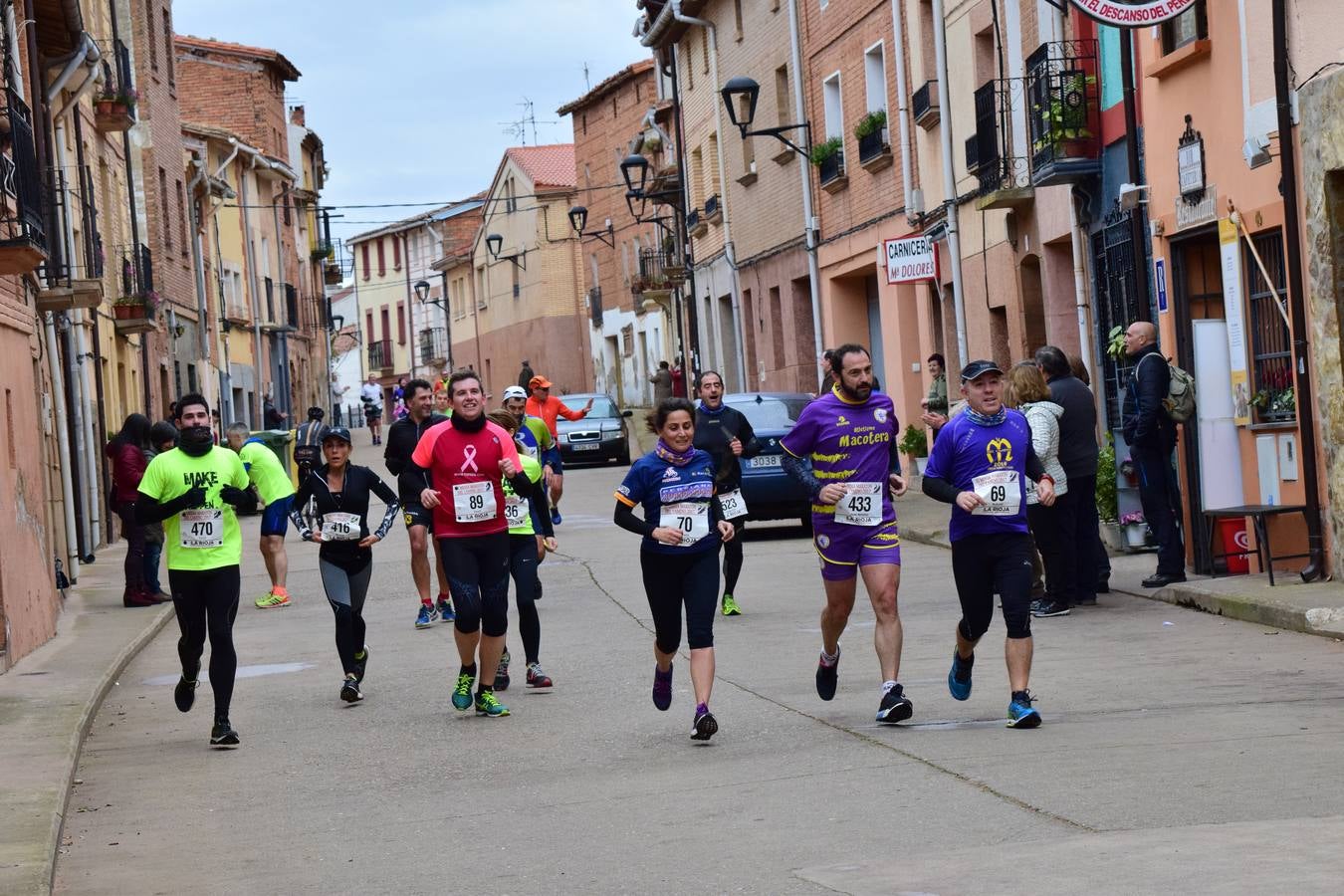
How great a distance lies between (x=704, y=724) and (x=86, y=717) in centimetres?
407

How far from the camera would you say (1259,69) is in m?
15.1

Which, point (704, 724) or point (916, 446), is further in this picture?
point (916, 446)

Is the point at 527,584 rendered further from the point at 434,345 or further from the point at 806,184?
the point at 434,345

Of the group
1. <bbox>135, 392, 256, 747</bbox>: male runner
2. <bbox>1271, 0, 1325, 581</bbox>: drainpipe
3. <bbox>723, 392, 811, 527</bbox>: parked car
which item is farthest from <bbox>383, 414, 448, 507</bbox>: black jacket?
<bbox>723, 392, 811, 527</bbox>: parked car

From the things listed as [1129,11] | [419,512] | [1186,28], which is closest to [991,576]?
[419,512]

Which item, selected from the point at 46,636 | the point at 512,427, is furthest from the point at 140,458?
the point at 512,427

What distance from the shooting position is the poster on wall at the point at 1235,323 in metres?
15.8

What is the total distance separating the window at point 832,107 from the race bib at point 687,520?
2302cm

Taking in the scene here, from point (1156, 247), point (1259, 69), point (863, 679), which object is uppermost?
point (1259, 69)

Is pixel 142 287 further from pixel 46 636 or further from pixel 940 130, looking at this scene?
pixel 46 636

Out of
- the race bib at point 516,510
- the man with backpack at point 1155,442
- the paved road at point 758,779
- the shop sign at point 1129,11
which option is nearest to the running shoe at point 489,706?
the paved road at point 758,779

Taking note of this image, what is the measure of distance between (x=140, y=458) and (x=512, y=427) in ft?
21.2

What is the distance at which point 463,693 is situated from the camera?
1119cm

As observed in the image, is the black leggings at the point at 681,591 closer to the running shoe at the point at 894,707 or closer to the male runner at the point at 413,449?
the running shoe at the point at 894,707
